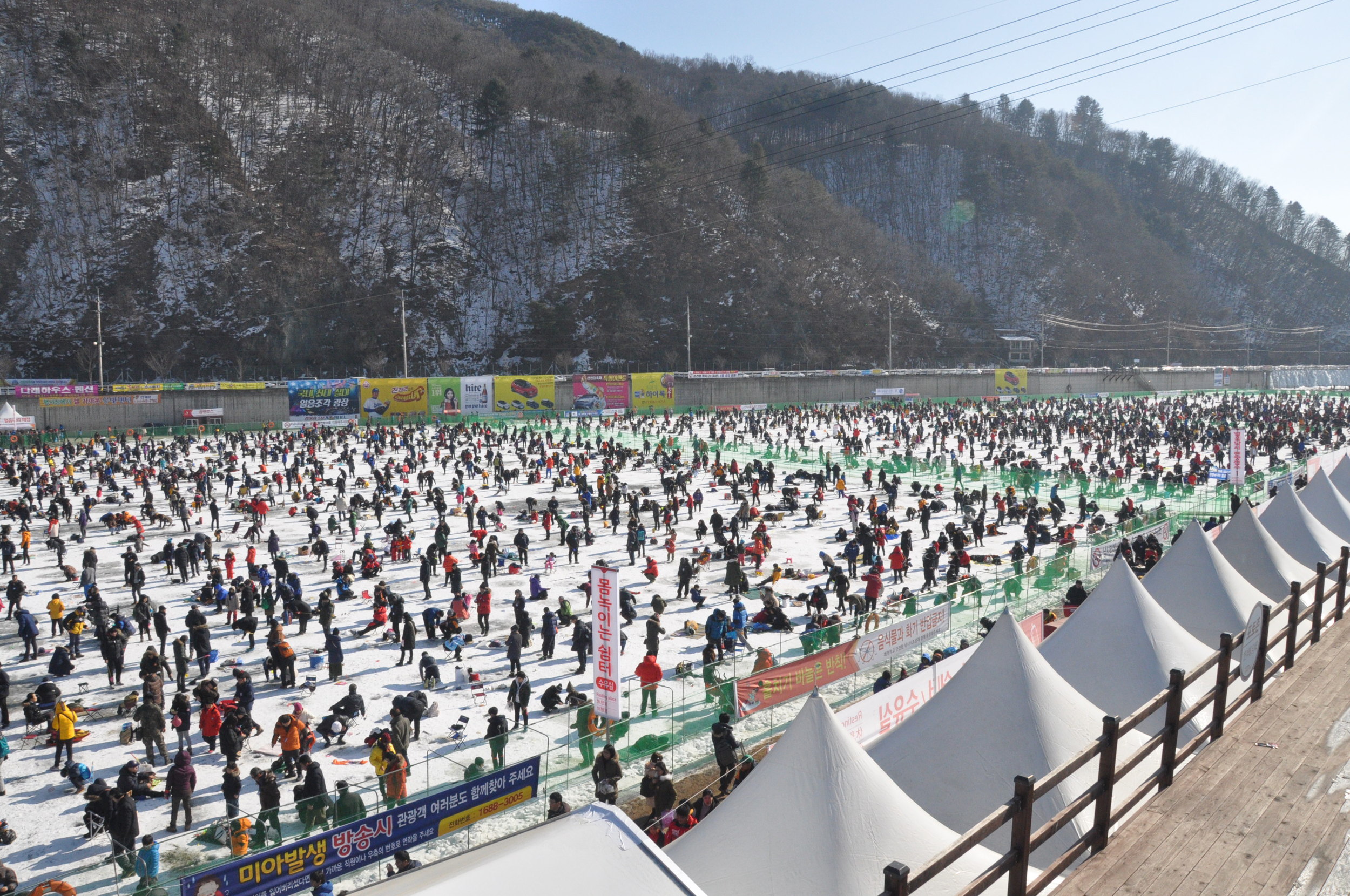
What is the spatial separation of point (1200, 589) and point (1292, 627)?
21.1 ft

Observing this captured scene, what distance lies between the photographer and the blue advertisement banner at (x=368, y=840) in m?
7.87

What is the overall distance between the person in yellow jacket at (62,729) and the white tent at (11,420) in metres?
40.2

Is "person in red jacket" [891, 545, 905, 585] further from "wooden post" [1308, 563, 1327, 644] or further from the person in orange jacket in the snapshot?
the person in orange jacket

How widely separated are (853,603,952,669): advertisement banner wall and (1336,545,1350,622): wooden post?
20.9 feet

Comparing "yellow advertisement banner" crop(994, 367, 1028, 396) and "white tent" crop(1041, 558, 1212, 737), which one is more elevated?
"yellow advertisement banner" crop(994, 367, 1028, 396)

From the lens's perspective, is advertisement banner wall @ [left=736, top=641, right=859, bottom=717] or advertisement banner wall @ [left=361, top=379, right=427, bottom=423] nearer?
advertisement banner wall @ [left=736, top=641, right=859, bottom=717]

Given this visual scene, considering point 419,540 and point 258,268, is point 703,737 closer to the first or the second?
point 419,540

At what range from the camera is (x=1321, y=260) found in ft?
556

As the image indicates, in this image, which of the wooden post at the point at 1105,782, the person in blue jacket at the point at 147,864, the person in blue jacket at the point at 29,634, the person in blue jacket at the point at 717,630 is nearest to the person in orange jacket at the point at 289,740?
the person in blue jacket at the point at 147,864

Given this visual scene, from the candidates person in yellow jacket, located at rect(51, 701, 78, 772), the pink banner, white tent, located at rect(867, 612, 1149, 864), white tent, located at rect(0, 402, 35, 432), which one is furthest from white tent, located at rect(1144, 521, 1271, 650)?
the pink banner

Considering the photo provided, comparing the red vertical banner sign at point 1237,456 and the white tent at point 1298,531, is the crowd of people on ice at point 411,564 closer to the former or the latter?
the red vertical banner sign at point 1237,456

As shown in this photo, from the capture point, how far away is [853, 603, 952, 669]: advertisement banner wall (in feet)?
45.2

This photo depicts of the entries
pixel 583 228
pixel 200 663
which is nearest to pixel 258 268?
pixel 583 228

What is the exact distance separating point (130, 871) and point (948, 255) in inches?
5659
